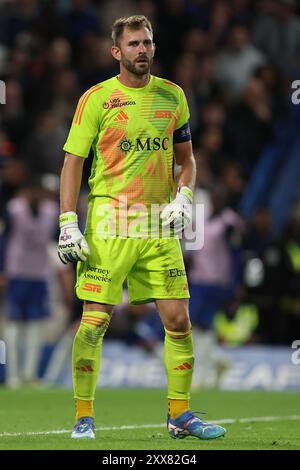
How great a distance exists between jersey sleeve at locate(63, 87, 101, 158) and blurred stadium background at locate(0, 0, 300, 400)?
6.77 meters

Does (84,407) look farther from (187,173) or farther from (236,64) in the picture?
(236,64)

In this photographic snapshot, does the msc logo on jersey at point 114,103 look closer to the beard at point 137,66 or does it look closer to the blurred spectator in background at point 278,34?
the beard at point 137,66

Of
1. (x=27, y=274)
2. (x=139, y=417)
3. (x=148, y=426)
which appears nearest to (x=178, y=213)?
(x=148, y=426)

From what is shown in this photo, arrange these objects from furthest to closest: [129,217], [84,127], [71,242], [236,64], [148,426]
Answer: [236,64] → [148,426] → [129,217] → [84,127] → [71,242]

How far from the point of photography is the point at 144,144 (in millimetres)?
7742

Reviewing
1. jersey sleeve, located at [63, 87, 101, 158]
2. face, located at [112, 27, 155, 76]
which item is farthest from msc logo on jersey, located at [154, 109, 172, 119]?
jersey sleeve, located at [63, 87, 101, 158]

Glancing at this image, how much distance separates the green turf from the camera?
7.38m

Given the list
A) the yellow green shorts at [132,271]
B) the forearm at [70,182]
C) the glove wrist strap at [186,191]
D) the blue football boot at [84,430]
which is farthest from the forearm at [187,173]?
the blue football boot at [84,430]

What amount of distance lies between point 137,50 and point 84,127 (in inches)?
21.1

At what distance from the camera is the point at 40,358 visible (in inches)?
606

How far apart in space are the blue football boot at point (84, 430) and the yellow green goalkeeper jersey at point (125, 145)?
1095mm

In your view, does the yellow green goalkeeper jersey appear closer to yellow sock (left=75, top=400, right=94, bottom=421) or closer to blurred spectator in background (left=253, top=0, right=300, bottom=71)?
yellow sock (left=75, top=400, right=94, bottom=421)

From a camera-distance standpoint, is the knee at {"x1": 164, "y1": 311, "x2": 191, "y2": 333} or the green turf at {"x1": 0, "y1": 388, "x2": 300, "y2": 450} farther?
the knee at {"x1": 164, "y1": 311, "x2": 191, "y2": 333}

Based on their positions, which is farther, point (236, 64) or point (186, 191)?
point (236, 64)
